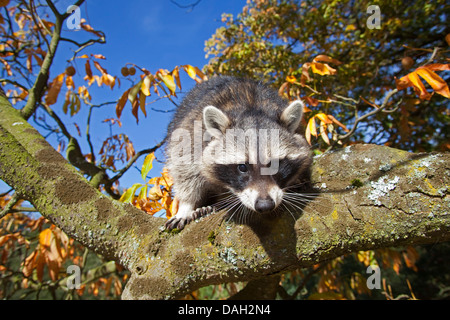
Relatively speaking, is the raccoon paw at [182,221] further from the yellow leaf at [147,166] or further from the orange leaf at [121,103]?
the orange leaf at [121,103]

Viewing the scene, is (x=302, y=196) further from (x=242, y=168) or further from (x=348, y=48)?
(x=348, y=48)

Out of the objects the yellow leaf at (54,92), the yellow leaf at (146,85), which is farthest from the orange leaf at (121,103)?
the yellow leaf at (54,92)

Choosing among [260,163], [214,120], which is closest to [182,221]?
[260,163]

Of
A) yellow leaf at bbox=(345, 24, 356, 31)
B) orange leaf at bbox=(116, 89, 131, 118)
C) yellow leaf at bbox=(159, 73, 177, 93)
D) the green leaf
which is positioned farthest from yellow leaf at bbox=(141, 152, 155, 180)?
yellow leaf at bbox=(345, 24, 356, 31)

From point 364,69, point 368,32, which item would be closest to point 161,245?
point 368,32

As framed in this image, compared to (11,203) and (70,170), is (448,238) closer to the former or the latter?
(70,170)

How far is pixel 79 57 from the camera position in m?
4.62

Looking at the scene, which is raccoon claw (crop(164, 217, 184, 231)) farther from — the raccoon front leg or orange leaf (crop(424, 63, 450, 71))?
Answer: orange leaf (crop(424, 63, 450, 71))

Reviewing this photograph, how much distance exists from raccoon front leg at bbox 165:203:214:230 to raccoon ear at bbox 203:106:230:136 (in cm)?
79

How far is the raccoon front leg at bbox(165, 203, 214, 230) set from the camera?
8.06ft

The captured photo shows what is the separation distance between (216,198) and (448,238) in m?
2.24

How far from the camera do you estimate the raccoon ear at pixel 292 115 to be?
9.75 ft

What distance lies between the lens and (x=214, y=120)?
116 inches
